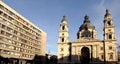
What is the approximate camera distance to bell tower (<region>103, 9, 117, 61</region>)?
59.0 m

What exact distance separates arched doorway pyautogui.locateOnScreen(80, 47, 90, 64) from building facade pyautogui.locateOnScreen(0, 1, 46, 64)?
2325 cm

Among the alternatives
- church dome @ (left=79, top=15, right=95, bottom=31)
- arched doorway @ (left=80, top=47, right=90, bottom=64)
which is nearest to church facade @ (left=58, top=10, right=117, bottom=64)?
arched doorway @ (left=80, top=47, right=90, bottom=64)

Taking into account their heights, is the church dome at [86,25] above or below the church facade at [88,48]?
above

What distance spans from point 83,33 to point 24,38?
1044 inches

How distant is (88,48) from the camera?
65.2 m

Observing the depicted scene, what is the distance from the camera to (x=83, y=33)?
247 feet

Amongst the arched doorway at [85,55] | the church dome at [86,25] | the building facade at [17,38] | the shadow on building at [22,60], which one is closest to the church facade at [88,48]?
the arched doorway at [85,55]

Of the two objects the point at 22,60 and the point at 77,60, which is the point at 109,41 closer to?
the point at 77,60

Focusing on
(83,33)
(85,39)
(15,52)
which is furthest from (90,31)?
(15,52)

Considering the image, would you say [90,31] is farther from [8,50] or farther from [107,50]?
[8,50]

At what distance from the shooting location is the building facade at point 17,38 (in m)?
55.7

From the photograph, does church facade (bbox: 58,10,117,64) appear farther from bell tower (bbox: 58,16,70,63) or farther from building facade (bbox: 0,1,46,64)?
building facade (bbox: 0,1,46,64)

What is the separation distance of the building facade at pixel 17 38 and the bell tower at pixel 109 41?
3224cm

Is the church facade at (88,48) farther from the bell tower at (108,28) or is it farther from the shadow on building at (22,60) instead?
the shadow on building at (22,60)
